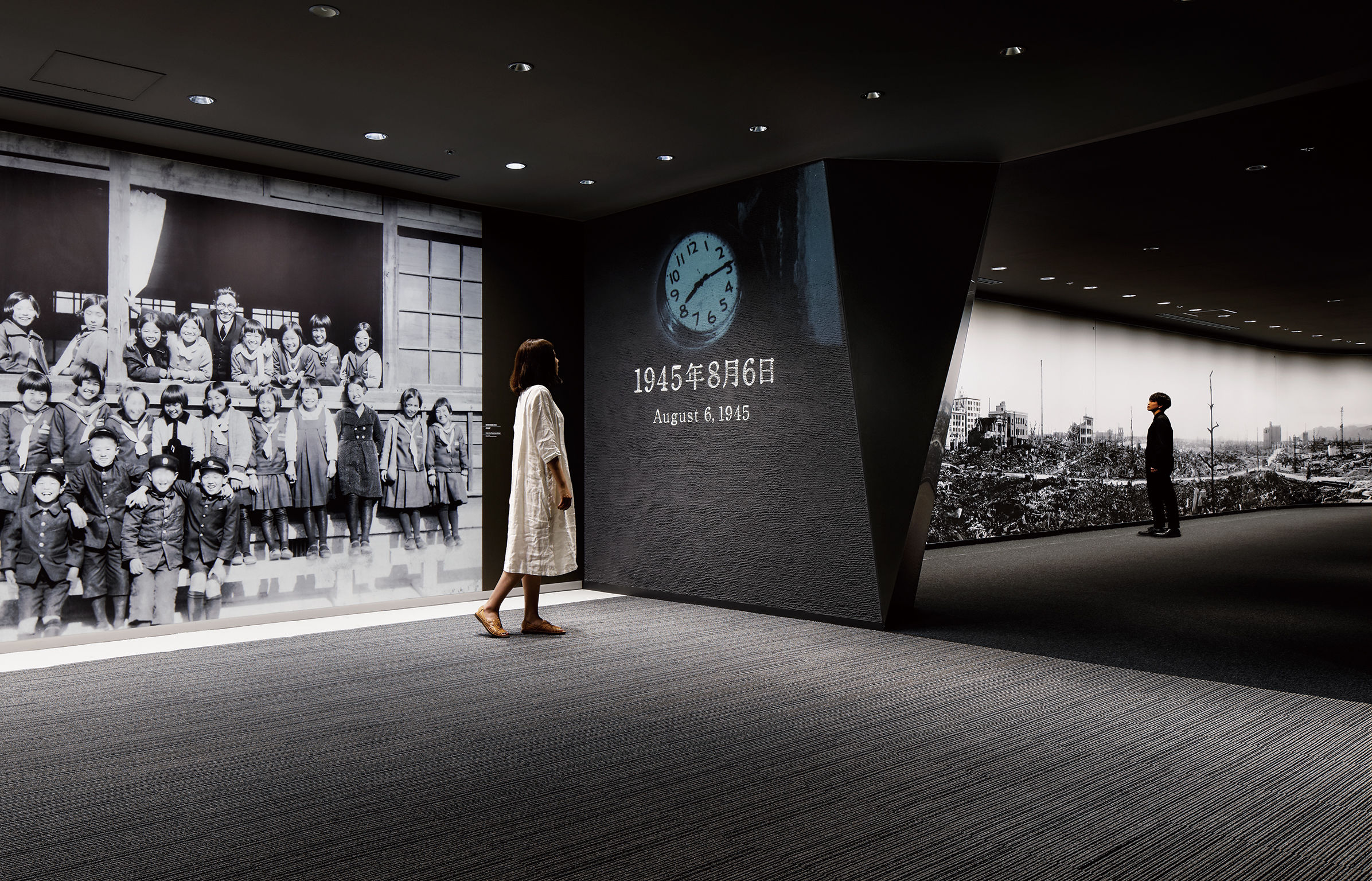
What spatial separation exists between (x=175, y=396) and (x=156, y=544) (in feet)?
2.95

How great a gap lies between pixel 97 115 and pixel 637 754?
464 centimetres

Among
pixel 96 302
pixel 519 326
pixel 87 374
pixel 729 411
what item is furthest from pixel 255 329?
pixel 729 411

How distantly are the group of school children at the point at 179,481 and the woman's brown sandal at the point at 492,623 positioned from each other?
1.41 m

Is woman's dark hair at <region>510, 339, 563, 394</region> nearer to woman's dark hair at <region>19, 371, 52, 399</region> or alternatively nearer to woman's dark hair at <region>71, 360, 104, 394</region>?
woman's dark hair at <region>71, 360, 104, 394</region>

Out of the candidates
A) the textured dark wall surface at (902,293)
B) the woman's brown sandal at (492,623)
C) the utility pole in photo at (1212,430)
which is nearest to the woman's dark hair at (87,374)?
the woman's brown sandal at (492,623)

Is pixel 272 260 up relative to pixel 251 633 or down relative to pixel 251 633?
up

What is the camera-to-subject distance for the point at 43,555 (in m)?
5.05

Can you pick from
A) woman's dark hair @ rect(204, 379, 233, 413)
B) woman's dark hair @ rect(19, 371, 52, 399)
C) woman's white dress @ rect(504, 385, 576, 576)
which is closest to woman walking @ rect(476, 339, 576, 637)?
woman's white dress @ rect(504, 385, 576, 576)

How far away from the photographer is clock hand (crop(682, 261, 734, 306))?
6.30 metres

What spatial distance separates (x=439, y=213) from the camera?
672 centimetres

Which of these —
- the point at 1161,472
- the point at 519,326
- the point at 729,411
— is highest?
the point at 519,326

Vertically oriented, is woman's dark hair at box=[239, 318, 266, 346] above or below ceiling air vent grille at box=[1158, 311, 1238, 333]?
below

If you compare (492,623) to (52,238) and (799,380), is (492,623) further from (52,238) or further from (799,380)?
(52,238)

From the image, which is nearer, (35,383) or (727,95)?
(727,95)
